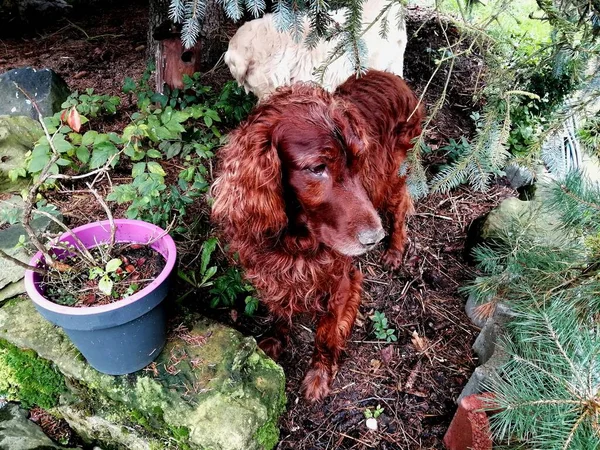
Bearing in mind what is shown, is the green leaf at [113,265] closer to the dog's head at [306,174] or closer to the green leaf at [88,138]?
the dog's head at [306,174]

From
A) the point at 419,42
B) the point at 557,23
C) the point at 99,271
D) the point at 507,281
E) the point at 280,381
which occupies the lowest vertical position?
the point at 280,381

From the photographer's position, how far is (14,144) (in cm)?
301

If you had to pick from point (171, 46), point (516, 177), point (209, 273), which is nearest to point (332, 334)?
point (209, 273)

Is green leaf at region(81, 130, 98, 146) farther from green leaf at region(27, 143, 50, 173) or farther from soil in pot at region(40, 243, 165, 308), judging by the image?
soil in pot at region(40, 243, 165, 308)

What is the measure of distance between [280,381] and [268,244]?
0.67 meters

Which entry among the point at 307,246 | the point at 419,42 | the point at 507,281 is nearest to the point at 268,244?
the point at 307,246

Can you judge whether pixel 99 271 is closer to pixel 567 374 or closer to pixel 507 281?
pixel 567 374

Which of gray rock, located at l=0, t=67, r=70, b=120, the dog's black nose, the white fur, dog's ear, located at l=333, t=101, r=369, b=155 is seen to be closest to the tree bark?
the white fur

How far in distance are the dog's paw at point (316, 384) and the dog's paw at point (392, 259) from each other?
94 centimetres

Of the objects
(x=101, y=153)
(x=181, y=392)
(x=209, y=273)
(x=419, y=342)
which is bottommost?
(x=419, y=342)

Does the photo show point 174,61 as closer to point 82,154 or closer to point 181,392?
point 82,154

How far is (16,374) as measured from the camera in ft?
7.31

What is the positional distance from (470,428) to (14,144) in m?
3.08

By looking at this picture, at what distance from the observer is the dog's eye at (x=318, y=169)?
1.76 m
